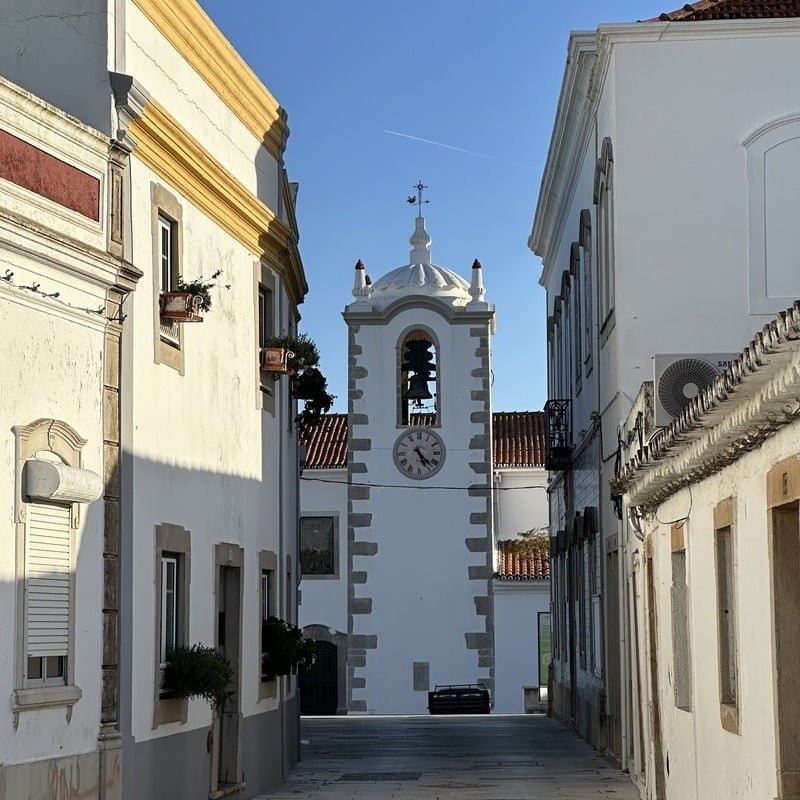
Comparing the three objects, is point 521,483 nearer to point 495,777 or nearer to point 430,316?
point 430,316

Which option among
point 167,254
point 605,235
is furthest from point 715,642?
point 605,235

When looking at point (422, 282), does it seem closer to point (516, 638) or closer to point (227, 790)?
point (516, 638)

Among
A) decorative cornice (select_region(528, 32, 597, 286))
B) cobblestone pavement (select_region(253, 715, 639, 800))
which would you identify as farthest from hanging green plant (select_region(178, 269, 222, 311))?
decorative cornice (select_region(528, 32, 597, 286))

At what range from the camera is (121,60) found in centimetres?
1469

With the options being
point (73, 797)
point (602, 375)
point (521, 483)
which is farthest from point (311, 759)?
point (521, 483)

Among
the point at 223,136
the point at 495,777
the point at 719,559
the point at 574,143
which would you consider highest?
the point at 574,143

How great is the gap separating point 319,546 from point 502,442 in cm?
671

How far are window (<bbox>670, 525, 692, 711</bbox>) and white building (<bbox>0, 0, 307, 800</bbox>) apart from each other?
15.0 ft

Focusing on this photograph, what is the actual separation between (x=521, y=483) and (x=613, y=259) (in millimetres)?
27019

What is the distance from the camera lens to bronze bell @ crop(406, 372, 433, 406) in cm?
4469

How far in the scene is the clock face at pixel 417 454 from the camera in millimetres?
45625

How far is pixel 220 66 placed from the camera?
18.1m

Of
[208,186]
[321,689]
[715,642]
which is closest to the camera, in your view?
[715,642]

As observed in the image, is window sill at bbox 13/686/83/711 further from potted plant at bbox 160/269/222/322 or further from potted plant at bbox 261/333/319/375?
potted plant at bbox 261/333/319/375
